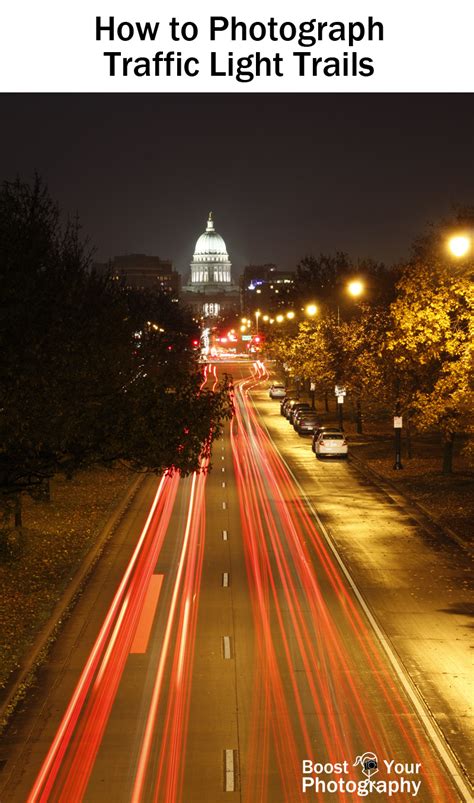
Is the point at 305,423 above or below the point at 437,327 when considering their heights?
below

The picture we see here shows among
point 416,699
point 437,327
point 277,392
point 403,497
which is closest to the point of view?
point 416,699

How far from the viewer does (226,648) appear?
16.6 meters

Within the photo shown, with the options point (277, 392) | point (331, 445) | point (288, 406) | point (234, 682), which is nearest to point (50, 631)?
point (234, 682)

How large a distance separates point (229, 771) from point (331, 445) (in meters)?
34.3

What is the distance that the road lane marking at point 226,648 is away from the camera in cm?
1617

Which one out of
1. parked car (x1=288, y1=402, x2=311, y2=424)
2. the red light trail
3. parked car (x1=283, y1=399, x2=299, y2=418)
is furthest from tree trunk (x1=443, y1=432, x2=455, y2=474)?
parked car (x1=283, y1=399, x2=299, y2=418)

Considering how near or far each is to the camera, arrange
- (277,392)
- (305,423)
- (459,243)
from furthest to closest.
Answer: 1. (277,392)
2. (305,423)
3. (459,243)

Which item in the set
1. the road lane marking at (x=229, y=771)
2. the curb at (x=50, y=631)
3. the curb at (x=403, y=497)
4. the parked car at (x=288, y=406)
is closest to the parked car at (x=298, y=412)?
the parked car at (x=288, y=406)

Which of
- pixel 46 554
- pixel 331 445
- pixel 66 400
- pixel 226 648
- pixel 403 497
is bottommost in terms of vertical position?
pixel 403 497

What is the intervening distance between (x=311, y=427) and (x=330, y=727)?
45.1m

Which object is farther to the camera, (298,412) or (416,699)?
(298,412)

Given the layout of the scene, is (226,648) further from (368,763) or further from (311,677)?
(368,763)

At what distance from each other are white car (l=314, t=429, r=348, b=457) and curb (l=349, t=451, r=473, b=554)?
64 cm

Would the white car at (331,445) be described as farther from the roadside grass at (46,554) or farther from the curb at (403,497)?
the roadside grass at (46,554)
